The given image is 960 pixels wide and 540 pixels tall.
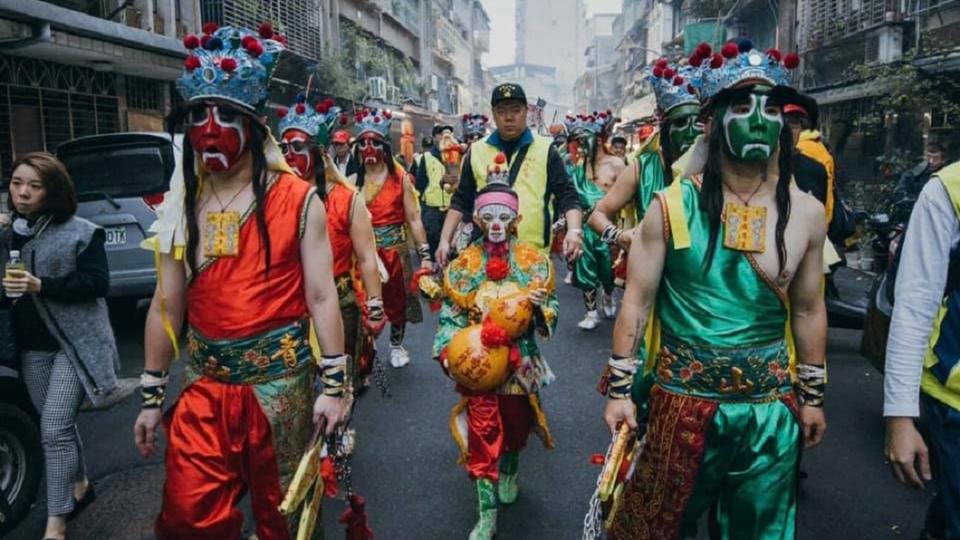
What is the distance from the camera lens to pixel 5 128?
11.2 metres

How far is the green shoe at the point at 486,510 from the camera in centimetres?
398

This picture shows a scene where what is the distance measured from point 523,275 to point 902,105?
10658 millimetres

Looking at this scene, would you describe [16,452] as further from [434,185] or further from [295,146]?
[434,185]

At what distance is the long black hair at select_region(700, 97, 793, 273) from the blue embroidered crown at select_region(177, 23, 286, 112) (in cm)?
177

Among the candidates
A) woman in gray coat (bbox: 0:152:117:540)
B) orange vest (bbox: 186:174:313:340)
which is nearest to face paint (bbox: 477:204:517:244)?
orange vest (bbox: 186:174:313:340)

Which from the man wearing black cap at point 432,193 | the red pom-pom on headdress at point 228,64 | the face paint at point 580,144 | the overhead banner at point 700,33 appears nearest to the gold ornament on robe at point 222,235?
the red pom-pom on headdress at point 228,64

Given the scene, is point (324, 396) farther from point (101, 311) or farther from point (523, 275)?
point (101, 311)

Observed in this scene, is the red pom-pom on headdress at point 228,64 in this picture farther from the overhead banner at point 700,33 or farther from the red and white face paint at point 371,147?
the overhead banner at point 700,33

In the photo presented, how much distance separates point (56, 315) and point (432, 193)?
27.2ft

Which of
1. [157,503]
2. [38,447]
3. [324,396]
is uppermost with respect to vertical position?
[324,396]

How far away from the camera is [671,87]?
5070 mm

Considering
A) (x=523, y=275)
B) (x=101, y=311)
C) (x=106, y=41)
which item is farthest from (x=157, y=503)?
(x=106, y=41)

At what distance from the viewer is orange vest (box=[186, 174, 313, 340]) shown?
9.95 feet

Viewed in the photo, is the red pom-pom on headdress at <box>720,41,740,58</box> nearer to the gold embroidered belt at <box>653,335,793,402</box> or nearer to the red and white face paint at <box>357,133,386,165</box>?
the gold embroidered belt at <box>653,335,793,402</box>
